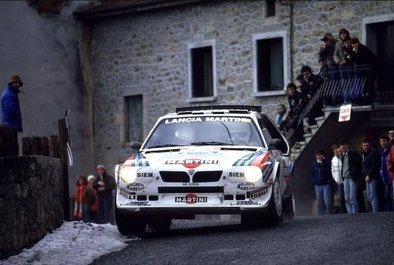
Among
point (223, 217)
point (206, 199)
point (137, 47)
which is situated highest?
point (137, 47)

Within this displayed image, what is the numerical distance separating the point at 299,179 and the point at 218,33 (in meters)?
6.54

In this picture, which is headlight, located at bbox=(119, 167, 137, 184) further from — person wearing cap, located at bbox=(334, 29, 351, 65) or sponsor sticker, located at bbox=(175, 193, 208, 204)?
person wearing cap, located at bbox=(334, 29, 351, 65)

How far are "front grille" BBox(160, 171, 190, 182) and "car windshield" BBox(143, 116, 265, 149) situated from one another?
3.92ft

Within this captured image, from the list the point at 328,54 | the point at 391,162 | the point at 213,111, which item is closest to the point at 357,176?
the point at 391,162

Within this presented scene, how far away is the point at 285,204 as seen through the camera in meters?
19.3

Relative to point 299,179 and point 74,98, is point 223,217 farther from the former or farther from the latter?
point 74,98

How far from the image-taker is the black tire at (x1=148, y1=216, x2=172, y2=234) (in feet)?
59.2

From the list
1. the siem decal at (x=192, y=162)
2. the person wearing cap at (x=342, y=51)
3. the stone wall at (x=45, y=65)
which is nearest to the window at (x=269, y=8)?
the person wearing cap at (x=342, y=51)

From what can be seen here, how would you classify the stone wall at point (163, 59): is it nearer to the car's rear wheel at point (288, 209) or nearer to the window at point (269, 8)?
the window at point (269, 8)

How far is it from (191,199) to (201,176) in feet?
1.10

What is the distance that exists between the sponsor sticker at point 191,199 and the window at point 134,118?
73.2ft

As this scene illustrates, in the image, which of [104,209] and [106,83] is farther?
[106,83]

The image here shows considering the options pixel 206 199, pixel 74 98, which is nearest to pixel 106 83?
pixel 74 98

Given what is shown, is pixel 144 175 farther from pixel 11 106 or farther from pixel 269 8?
pixel 269 8
